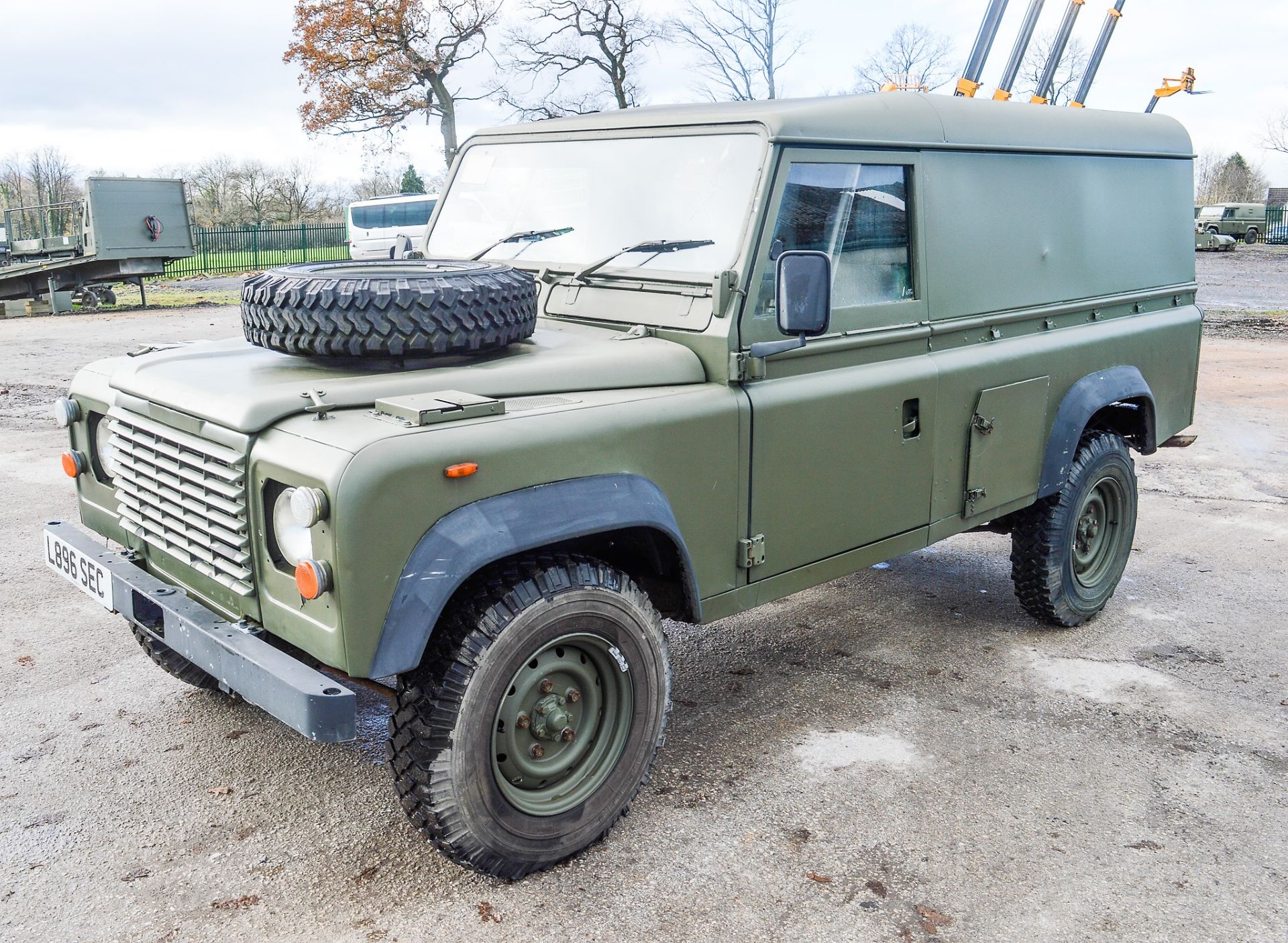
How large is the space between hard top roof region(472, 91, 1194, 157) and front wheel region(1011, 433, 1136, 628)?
4.54 ft

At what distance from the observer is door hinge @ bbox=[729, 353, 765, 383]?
3367mm

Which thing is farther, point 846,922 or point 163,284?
point 163,284

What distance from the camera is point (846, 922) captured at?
2.91 meters

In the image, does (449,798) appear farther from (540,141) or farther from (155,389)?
(540,141)

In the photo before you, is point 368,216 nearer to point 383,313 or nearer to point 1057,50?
point 1057,50

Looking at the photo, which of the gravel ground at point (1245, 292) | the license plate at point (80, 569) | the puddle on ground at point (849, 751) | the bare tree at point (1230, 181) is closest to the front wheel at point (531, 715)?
the puddle on ground at point (849, 751)

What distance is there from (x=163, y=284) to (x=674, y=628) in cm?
2521

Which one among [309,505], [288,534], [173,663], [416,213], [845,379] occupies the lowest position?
[173,663]

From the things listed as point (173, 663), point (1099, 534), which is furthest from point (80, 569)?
point (1099, 534)

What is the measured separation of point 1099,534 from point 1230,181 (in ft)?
183

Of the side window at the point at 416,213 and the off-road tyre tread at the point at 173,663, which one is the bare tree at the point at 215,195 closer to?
the side window at the point at 416,213

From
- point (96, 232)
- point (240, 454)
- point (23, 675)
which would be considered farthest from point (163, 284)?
point (240, 454)

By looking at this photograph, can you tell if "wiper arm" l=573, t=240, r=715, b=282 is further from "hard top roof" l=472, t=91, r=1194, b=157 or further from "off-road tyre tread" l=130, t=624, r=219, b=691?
"off-road tyre tread" l=130, t=624, r=219, b=691

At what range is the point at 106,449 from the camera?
362 centimetres
